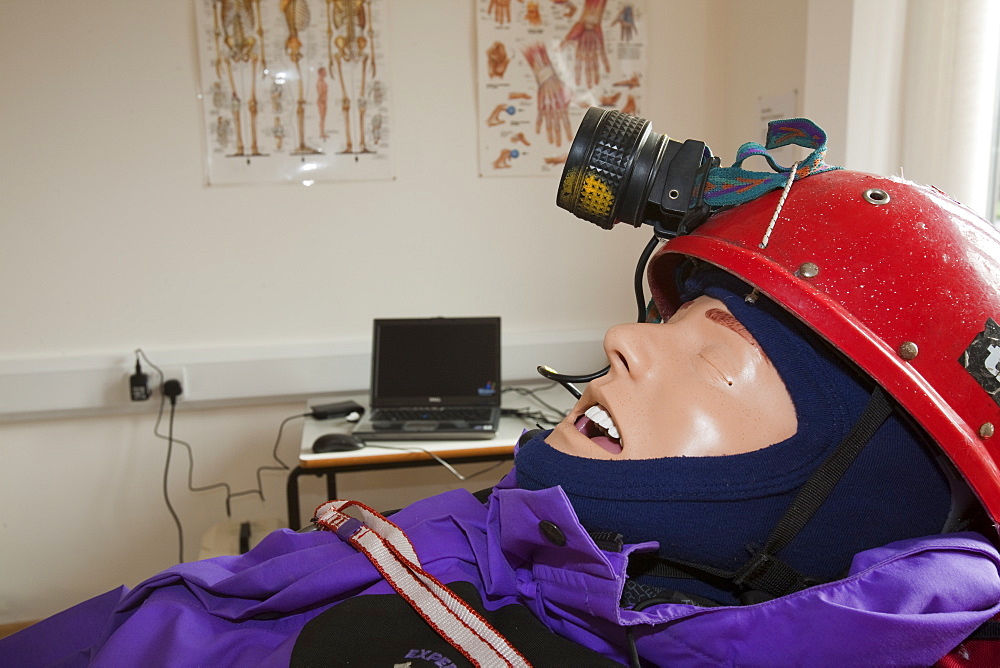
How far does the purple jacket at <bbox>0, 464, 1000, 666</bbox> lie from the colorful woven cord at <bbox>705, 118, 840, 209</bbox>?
1.31ft

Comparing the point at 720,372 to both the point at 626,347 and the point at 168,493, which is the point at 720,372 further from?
the point at 168,493

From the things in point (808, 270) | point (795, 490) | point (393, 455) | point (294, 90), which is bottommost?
point (393, 455)

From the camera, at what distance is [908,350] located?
2.46 feet

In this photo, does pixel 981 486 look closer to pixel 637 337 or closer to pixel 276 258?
pixel 637 337

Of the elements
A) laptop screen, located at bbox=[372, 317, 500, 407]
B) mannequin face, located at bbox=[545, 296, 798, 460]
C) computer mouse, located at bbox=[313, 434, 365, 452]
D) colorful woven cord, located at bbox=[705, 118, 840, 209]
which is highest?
colorful woven cord, located at bbox=[705, 118, 840, 209]

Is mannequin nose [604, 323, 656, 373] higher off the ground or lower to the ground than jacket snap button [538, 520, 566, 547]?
higher

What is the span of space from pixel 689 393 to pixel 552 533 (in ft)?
0.70

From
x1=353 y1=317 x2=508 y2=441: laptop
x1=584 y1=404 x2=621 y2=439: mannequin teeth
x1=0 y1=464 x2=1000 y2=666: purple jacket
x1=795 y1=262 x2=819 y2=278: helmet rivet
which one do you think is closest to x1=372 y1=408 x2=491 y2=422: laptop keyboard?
x1=353 y1=317 x2=508 y2=441: laptop

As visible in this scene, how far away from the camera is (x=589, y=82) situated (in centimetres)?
264

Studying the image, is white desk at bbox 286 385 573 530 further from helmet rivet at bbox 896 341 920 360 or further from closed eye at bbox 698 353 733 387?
helmet rivet at bbox 896 341 920 360

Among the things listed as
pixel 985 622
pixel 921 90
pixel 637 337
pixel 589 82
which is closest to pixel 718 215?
pixel 637 337

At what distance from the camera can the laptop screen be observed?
223 centimetres

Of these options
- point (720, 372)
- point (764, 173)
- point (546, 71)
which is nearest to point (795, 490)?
point (720, 372)

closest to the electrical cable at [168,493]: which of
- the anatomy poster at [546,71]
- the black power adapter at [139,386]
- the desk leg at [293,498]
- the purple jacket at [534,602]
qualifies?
the black power adapter at [139,386]
